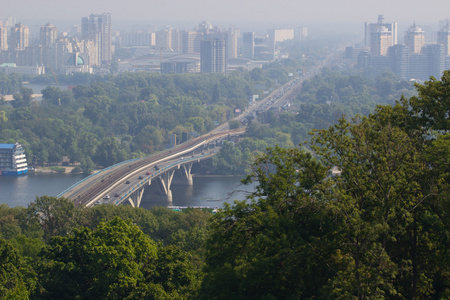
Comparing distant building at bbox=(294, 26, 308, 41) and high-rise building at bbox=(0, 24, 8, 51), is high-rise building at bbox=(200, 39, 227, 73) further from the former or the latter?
distant building at bbox=(294, 26, 308, 41)

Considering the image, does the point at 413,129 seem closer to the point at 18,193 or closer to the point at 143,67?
the point at 18,193

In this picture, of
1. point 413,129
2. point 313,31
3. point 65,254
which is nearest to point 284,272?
point 413,129

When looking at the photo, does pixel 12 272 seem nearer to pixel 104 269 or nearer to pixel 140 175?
pixel 104 269

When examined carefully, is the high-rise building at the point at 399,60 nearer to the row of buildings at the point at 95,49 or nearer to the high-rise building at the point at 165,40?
the row of buildings at the point at 95,49

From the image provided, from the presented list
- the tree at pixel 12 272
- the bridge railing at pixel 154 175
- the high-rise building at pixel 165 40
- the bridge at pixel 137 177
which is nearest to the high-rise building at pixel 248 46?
the high-rise building at pixel 165 40

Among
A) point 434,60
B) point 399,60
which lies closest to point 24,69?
point 399,60

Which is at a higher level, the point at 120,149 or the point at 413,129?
the point at 413,129

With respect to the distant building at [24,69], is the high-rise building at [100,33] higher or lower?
higher
